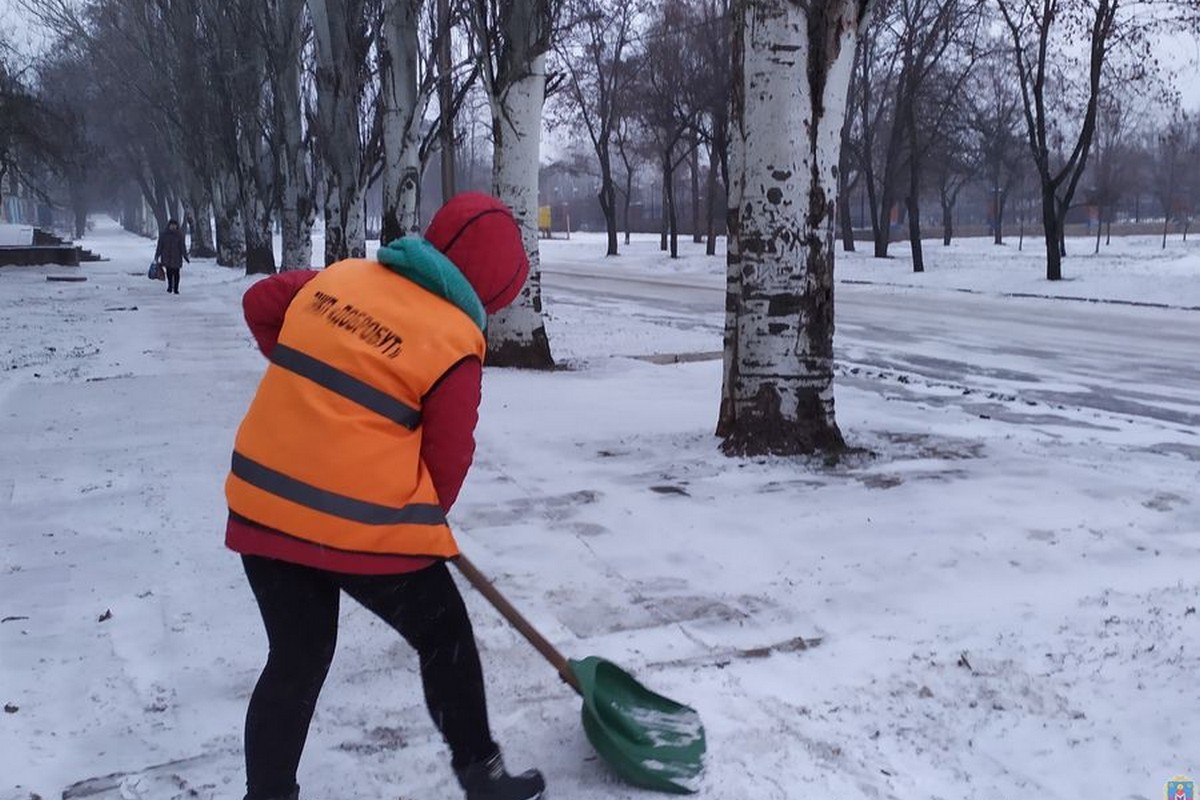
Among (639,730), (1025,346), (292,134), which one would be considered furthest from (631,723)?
(292,134)

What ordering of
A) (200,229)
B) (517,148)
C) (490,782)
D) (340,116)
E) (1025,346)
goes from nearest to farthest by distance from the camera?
1. (490,782)
2. (517,148)
3. (1025,346)
4. (340,116)
5. (200,229)

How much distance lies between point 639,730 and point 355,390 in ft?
4.22

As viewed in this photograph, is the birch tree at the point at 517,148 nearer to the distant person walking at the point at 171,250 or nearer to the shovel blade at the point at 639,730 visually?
the shovel blade at the point at 639,730

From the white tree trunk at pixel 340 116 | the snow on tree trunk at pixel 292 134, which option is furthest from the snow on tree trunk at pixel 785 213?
the snow on tree trunk at pixel 292 134

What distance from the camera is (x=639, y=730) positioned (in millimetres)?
3133

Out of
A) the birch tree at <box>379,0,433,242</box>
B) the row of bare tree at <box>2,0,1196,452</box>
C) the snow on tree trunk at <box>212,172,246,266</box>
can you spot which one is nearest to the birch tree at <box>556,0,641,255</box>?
the row of bare tree at <box>2,0,1196,452</box>

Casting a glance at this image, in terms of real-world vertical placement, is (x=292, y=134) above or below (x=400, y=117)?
above

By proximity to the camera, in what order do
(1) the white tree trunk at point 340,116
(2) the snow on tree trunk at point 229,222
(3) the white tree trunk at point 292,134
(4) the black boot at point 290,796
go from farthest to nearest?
(2) the snow on tree trunk at point 229,222
(3) the white tree trunk at point 292,134
(1) the white tree trunk at point 340,116
(4) the black boot at point 290,796

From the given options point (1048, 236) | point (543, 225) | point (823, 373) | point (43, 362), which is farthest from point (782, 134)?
point (543, 225)

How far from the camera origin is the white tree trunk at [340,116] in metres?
17.0

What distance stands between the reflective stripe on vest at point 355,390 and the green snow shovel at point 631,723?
0.49 metres

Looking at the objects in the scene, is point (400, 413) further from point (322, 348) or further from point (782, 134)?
point (782, 134)

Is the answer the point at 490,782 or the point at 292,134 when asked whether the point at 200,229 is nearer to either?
the point at 292,134

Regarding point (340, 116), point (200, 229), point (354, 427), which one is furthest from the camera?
point (200, 229)
